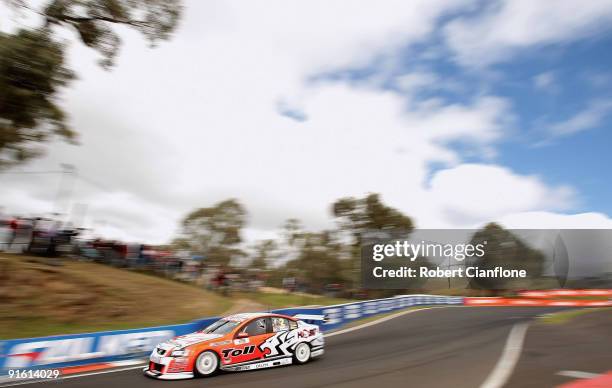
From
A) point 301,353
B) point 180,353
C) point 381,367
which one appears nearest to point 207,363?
point 180,353

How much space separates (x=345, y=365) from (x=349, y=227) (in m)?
43.8

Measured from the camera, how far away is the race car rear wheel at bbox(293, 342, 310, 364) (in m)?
10.3

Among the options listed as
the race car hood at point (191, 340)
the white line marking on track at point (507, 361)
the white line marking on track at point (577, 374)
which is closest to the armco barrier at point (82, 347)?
the race car hood at point (191, 340)

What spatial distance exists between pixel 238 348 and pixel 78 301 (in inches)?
417

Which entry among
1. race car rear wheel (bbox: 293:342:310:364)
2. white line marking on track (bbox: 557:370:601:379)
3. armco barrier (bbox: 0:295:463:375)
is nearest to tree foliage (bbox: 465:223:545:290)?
white line marking on track (bbox: 557:370:601:379)

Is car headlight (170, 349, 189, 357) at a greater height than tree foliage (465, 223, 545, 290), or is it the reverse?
tree foliage (465, 223, 545, 290)

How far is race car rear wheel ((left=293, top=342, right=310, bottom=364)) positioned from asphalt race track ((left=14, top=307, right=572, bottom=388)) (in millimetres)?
196

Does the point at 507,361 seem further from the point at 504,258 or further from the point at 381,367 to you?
the point at 504,258

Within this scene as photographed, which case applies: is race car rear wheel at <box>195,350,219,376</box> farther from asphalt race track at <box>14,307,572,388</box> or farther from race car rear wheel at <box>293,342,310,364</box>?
race car rear wheel at <box>293,342,310,364</box>

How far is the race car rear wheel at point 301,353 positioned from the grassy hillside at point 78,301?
894cm

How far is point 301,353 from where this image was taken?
10.4 metres

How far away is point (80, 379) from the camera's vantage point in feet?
28.8

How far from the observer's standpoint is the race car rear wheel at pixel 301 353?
10.3m

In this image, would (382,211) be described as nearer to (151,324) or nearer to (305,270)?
(305,270)
